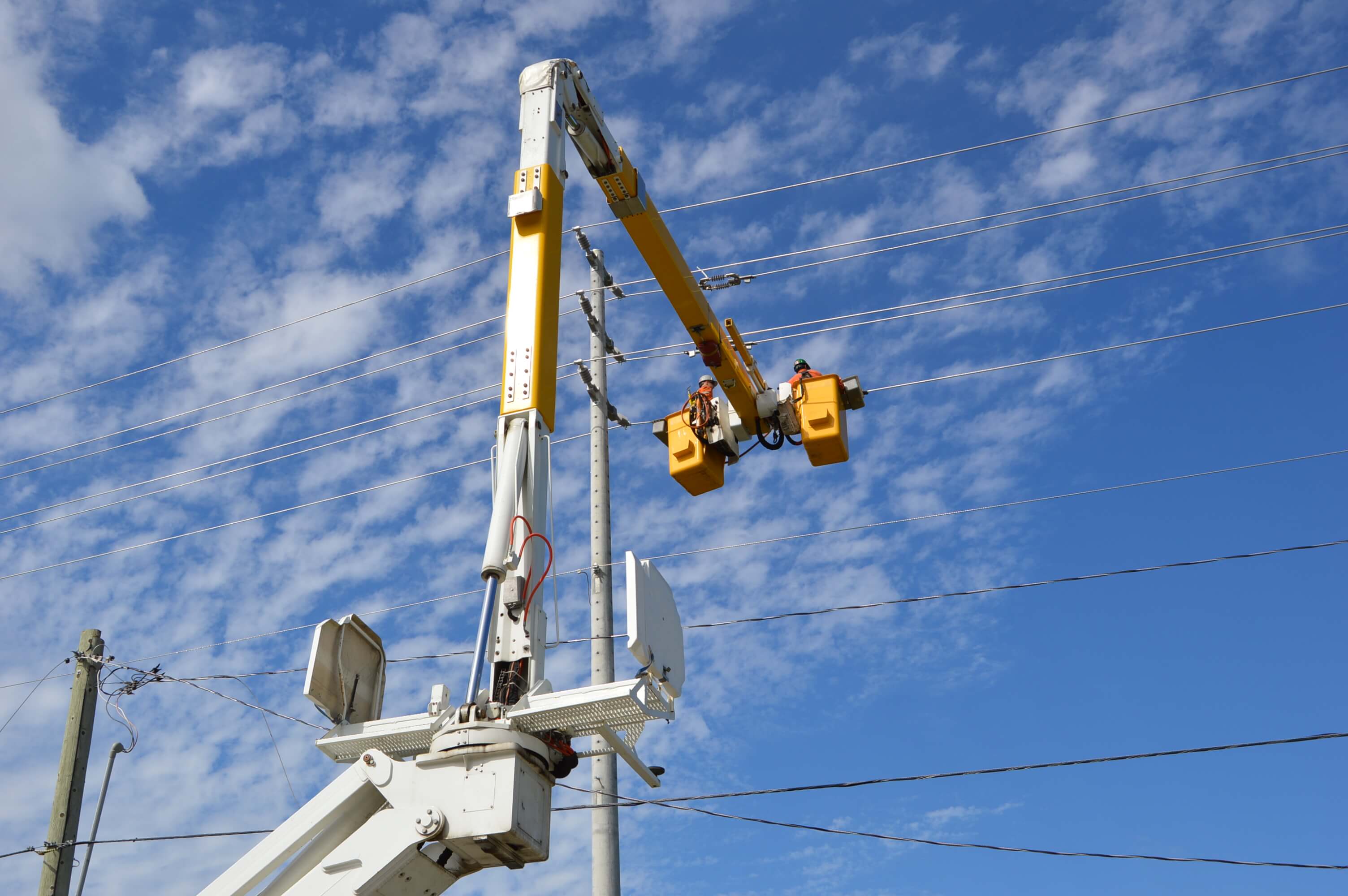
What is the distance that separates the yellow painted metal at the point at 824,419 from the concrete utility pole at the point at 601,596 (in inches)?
88.4

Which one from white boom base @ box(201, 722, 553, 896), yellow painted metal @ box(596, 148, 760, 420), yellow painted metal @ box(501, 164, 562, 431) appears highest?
yellow painted metal @ box(596, 148, 760, 420)

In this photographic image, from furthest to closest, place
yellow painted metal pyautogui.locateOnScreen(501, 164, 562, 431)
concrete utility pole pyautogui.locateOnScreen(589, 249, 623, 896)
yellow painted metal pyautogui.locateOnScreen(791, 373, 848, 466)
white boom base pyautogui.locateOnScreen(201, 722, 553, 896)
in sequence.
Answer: yellow painted metal pyautogui.locateOnScreen(791, 373, 848, 466) < concrete utility pole pyautogui.locateOnScreen(589, 249, 623, 896) < yellow painted metal pyautogui.locateOnScreen(501, 164, 562, 431) < white boom base pyautogui.locateOnScreen(201, 722, 553, 896)

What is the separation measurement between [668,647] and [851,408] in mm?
7100

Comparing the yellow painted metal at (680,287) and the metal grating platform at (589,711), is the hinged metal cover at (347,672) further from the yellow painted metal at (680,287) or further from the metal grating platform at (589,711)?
the yellow painted metal at (680,287)

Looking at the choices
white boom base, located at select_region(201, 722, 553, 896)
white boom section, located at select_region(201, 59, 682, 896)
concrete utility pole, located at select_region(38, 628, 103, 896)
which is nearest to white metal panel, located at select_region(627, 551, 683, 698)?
white boom section, located at select_region(201, 59, 682, 896)

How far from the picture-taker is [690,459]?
551 inches

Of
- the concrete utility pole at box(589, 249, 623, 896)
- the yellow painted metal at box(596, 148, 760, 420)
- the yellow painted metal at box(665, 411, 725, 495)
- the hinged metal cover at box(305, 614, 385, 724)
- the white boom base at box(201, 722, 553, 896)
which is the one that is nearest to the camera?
the white boom base at box(201, 722, 553, 896)

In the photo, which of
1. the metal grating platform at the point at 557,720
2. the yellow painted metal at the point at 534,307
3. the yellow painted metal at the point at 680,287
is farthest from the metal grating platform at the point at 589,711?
the yellow painted metal at the point at 680,287

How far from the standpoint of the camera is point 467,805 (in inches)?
250

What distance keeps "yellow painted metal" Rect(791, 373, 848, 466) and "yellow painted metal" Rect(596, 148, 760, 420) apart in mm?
768

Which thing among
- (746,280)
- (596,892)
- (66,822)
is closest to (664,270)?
(746,280)

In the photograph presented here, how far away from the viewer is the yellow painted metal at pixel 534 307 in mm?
8375

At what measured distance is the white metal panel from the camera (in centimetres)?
667

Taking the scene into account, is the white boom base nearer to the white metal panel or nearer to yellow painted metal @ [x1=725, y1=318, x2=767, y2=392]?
the white metal panel
